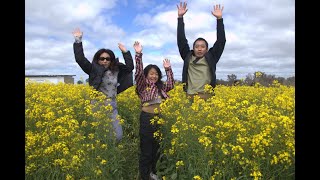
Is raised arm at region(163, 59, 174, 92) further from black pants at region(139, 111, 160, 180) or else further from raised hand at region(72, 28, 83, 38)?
raised hand at region(72, 28, 83, 38)

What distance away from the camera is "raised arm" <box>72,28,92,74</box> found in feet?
17.9

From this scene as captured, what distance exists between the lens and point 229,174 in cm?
346

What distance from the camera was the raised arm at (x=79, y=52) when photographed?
5469 mm

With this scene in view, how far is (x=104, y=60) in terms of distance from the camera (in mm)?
5676

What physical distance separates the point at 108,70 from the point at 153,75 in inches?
39.4


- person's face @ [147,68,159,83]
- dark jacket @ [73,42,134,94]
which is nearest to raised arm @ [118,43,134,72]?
dark jacket @ [73,42,134,94]

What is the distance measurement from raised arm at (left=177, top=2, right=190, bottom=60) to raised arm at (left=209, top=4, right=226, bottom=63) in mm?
410

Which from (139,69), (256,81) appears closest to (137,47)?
(139,69)

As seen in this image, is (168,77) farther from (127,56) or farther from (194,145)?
(194,145)

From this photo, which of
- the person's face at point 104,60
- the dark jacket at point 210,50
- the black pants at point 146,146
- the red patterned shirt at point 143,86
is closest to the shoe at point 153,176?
the black pants at point 146,146

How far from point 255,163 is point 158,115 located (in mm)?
1843
